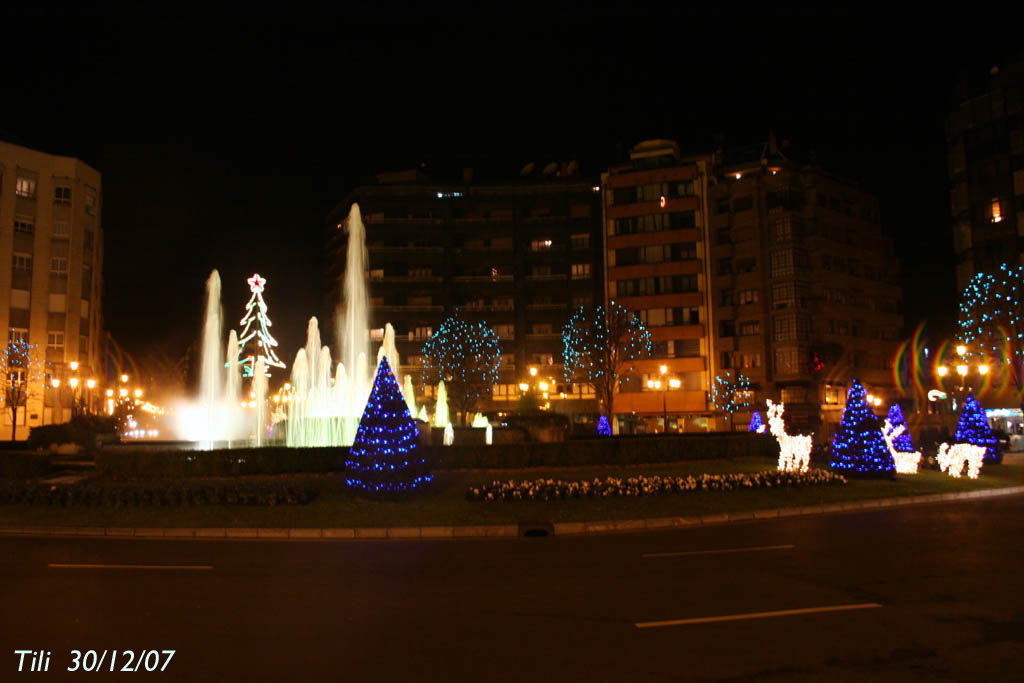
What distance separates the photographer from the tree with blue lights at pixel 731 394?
201ft

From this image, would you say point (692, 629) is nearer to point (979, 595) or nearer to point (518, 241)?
point (979, 595)

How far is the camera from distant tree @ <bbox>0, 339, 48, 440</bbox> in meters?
49.4

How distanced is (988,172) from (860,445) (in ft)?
153

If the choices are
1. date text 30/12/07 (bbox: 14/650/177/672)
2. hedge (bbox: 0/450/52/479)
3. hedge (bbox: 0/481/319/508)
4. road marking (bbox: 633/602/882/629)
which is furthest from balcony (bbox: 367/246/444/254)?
date text 30/12/07 (bbox: 14/650/177/672)

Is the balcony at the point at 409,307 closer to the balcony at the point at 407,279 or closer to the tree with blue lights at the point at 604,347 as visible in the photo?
the balcony at the point at 407,279

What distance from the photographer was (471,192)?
76.9 metres

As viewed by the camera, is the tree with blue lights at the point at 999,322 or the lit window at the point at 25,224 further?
the lit window at the point at 25,224

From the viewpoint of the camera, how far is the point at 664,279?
228ft

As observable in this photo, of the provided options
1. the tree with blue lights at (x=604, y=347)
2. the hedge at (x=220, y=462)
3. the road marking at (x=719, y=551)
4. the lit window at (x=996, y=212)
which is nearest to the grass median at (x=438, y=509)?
the hedge at (x=220, y=462)

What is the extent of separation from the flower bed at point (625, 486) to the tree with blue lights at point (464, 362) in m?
41.2

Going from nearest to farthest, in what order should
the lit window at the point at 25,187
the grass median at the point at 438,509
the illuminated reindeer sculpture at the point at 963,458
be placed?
1. the grass median at the point at 438,509
2. the illuminated reindeer sculpture at the point at 963,458
3. the lit window at the point at 25,187

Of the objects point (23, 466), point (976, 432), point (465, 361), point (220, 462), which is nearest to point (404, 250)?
point (465, 361)

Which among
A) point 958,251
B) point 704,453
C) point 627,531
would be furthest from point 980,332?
point 627,531

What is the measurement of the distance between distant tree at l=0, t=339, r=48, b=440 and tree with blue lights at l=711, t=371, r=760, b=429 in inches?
1956
